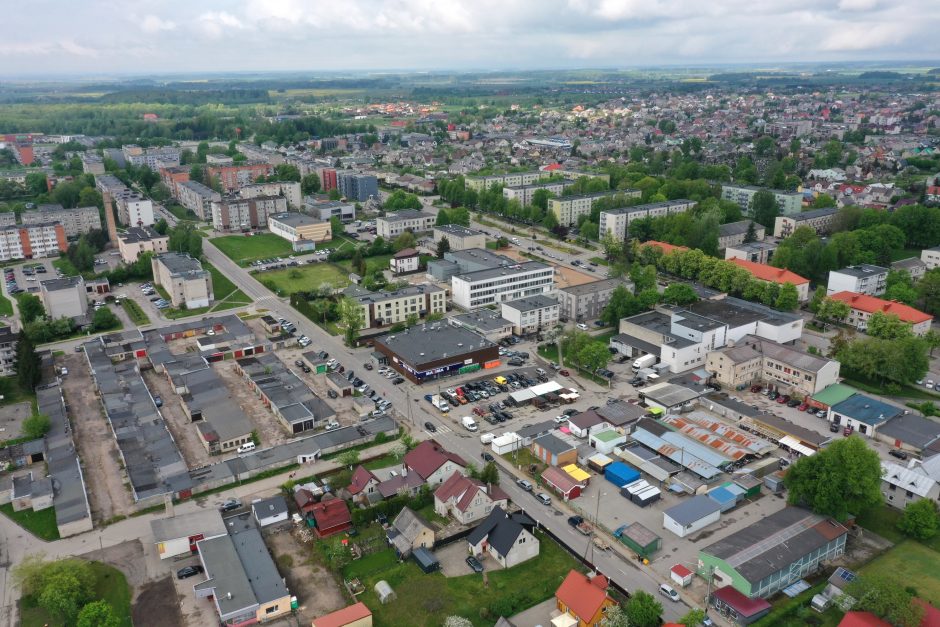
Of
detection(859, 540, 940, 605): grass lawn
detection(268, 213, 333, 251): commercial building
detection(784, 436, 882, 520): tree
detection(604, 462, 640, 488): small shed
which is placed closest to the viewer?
detection(859, 540, 940, 605): grass lawn

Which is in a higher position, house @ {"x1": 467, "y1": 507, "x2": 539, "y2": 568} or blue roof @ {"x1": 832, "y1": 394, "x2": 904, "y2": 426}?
blue roof @ {"x1": 832, "y1": 394, "x2": 904, "y2": 426}

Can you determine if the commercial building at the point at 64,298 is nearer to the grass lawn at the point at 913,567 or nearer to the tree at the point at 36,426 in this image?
the tree at the point at 36,426

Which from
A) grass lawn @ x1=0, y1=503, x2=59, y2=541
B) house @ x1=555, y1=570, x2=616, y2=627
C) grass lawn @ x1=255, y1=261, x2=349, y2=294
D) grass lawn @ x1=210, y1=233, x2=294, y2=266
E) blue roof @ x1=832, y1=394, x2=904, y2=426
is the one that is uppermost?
grass lawn @ x1=210, y1=233, x2=294, y2=266

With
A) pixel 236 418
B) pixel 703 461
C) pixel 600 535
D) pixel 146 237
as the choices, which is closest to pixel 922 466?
pixel 703 461

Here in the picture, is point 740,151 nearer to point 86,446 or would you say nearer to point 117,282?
point 117,282

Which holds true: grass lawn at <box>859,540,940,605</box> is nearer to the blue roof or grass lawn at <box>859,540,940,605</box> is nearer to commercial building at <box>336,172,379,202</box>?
the blue roof

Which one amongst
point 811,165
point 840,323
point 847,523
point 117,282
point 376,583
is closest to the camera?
point 376,583

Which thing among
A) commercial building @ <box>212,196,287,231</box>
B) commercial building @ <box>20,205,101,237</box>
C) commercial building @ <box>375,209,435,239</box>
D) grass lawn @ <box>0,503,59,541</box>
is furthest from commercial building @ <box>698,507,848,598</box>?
commercial building @ <box>20,205,101,237</box>
